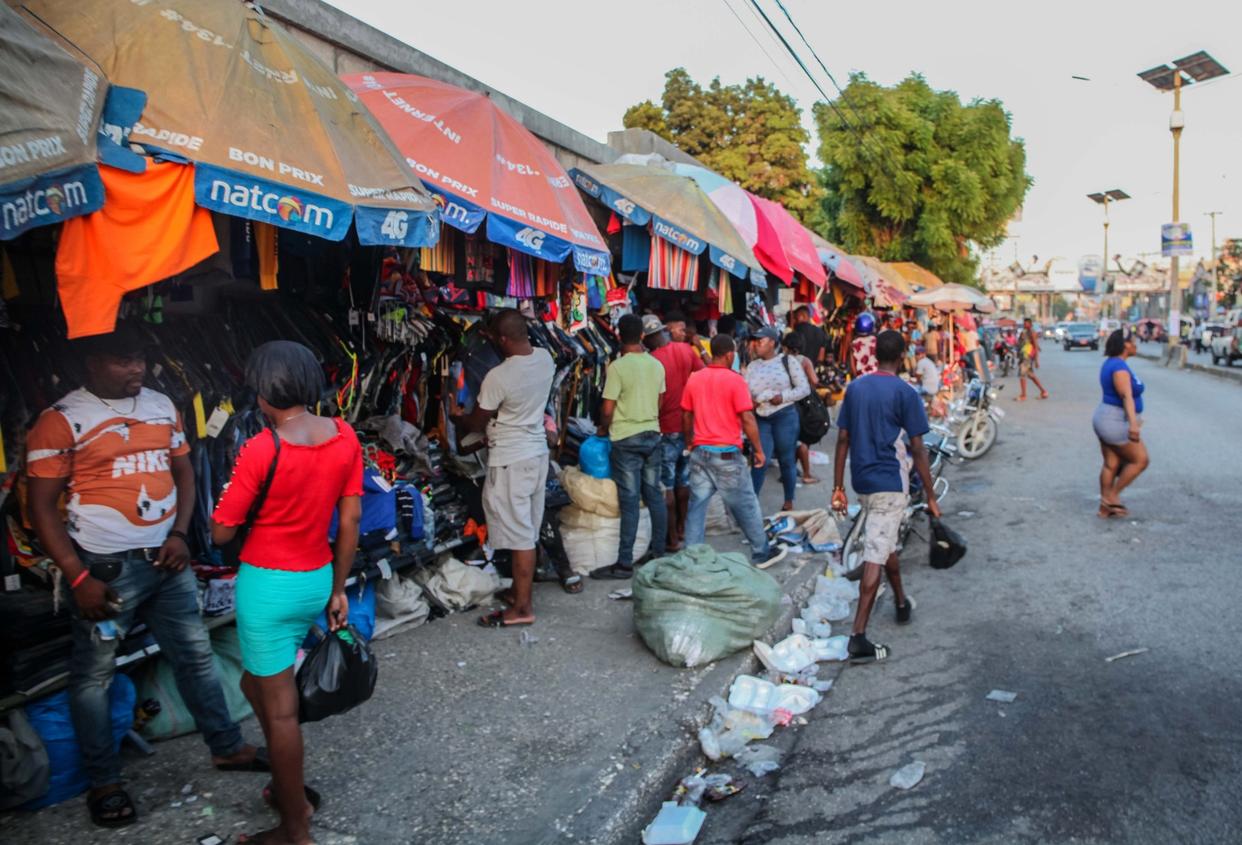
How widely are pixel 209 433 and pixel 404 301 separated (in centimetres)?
184

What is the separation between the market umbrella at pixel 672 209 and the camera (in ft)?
26.4

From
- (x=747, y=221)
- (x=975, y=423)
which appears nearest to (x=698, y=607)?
(x=747, y=221)

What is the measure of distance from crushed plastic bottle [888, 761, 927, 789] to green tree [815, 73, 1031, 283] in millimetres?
24217

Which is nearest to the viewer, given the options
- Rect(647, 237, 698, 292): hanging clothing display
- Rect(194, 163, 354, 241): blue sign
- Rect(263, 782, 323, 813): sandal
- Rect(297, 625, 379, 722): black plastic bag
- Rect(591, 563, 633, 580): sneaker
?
Rect(297, 625, 379, 722): black plastic bag

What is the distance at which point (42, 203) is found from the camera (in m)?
3.13

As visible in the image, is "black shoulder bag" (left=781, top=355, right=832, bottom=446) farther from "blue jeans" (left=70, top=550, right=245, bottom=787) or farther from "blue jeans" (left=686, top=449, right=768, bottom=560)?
"blue jeans" (left=70, top=550, right=245, bottom=787)

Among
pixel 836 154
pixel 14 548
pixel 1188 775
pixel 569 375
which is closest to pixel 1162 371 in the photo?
pixel 836 154

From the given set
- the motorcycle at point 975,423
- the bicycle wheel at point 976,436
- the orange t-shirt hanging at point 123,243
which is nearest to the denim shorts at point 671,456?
the orange t-shirt hanging at point 123,243

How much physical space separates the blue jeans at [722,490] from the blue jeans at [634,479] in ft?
0.99

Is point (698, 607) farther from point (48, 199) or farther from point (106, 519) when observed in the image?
point (48, 199)

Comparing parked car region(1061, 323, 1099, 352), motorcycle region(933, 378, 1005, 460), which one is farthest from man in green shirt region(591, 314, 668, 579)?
parked car region(1061, 323, 1099, 352)

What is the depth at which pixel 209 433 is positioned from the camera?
4883mm

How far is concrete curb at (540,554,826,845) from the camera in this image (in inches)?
142

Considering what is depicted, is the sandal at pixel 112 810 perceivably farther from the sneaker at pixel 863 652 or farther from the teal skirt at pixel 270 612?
the sneaker at pixel 863 652
